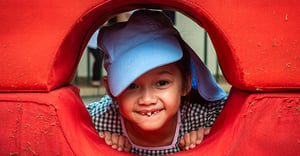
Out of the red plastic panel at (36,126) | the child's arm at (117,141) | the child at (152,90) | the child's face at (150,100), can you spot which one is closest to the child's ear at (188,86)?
the child at (152,90)

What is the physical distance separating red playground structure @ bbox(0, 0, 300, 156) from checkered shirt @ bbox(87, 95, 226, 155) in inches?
13.2

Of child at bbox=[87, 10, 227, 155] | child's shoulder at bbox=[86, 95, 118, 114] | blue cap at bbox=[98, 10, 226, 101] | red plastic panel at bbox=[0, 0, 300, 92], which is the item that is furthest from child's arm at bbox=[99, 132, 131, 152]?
red plastic panel at bbox=[0, 0, 300, 92]

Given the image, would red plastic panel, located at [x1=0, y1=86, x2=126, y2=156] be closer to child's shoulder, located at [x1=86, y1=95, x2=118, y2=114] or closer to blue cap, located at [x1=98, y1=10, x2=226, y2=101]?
blue cap, located at [x1=98, y1=10, x2=226, y2=101]

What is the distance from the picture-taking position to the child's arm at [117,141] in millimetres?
934

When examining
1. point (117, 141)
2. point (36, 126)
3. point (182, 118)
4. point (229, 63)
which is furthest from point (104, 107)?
point (229, 63)

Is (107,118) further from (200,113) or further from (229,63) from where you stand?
(229,63)

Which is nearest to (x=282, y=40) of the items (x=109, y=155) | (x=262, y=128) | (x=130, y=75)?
(x=262, y=128)

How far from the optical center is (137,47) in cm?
76

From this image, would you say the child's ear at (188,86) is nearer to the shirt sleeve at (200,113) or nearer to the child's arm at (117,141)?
the shirt sleeve at (200,113)

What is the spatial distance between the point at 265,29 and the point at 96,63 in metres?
2.28

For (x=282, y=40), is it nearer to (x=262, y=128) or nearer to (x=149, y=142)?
(x=262, y=128)

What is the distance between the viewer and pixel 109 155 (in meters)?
0.72

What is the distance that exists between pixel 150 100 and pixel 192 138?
26 cm

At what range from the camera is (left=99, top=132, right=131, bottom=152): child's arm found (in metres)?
0.93
